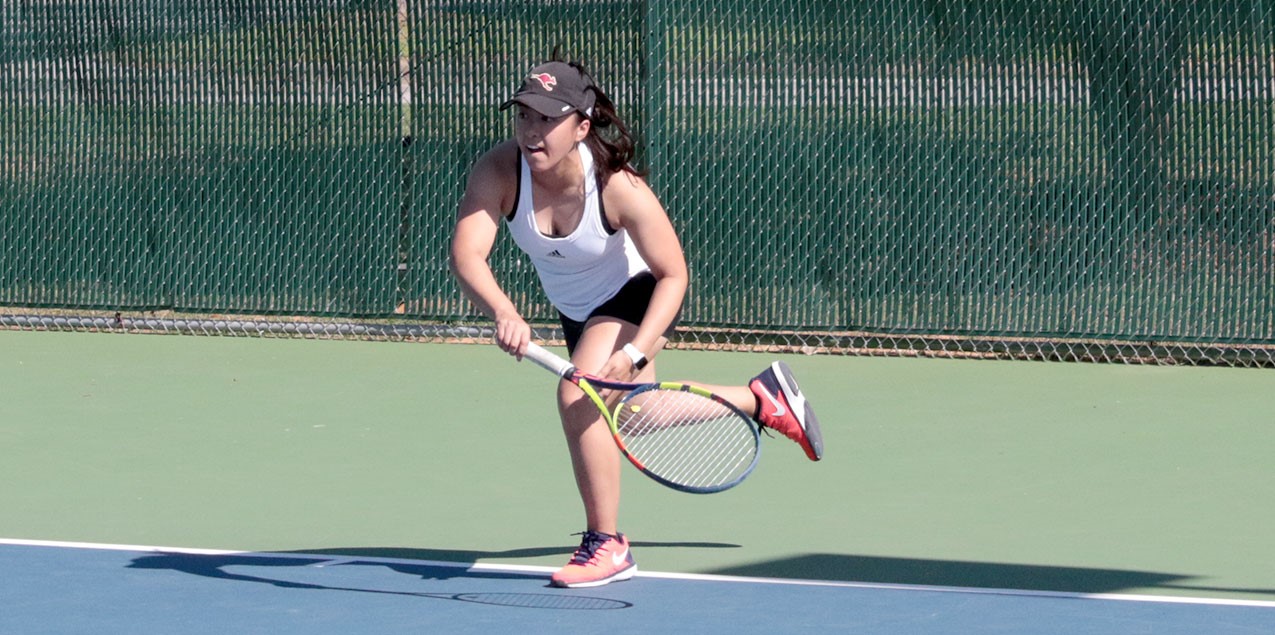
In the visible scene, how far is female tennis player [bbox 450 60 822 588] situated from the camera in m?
5.56

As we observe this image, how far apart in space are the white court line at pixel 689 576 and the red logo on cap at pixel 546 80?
1330 mm

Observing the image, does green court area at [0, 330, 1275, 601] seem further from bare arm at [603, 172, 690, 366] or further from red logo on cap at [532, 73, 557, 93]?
red logo on cap at [532, 73, 557, 93]

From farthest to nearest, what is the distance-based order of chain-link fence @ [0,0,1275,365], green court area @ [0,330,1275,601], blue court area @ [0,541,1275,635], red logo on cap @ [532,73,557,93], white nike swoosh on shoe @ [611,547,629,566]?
1. chain-link fence @ [0,0,1275,365]
2. green court area @ [0,330,1275,601]
3. white nike swoosh on shoe @ [611,547,629,566]
4. red logo on cap @ [532,73,557,93]
5. blue court area @ [0,541,1275,635]

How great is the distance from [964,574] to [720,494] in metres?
1.37

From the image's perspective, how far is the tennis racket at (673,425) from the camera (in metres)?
5.47

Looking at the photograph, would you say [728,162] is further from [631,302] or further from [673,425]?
[673,425]

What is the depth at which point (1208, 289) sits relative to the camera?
400 inches

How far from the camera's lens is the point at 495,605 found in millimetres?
5312

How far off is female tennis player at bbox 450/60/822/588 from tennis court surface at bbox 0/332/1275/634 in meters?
0.26

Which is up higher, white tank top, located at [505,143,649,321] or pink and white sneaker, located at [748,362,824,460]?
white tank top, located at [505,143,649,321]

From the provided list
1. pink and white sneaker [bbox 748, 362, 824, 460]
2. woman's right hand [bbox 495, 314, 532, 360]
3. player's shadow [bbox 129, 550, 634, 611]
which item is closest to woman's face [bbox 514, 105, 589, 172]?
woman's right hand [bbox 495, 314, 532, 360]

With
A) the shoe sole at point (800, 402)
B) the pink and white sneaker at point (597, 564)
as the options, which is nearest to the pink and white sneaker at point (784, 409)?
the shoe sole at point (800, 402)

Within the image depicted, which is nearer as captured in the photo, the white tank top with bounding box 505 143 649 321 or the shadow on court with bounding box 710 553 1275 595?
the shadow on court with bounding box 710 553 1275 595

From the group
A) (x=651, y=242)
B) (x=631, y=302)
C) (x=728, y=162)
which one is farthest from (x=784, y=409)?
(x=728, y=162)
